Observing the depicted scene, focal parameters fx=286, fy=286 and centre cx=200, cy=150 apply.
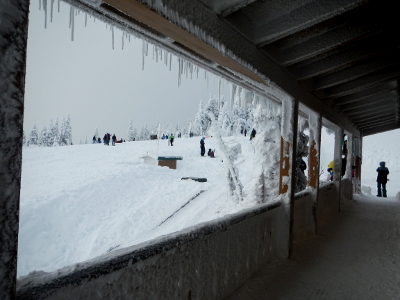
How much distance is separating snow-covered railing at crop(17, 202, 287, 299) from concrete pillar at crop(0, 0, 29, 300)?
0.94 feet

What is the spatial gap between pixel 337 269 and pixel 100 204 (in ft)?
45.8

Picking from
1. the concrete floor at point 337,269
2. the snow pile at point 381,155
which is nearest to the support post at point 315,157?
the concrete floor at point 337,269

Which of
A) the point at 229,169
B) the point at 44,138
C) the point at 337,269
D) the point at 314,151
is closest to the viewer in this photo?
the point at 337,269

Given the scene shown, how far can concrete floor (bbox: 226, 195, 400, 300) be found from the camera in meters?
3.54

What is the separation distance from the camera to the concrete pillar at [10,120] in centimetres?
114

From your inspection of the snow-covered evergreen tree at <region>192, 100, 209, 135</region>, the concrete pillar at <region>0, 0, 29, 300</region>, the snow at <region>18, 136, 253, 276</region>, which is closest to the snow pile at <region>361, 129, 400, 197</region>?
the snow at <region>18, 136, 253, 276</region>

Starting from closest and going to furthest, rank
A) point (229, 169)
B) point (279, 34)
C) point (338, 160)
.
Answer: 1. point (279, 34)
2. point (338, 160)
3. point (229, 169)

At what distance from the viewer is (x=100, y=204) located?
52.3ft

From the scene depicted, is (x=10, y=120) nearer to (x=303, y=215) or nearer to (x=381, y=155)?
Answer: (x=303, y=215)

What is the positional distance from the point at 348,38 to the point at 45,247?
41.2 ft

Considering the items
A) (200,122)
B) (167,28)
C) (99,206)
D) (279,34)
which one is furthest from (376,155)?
(167,28)

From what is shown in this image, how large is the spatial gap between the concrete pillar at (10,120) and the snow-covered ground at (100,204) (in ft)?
33.4

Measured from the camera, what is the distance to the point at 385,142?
42531mm

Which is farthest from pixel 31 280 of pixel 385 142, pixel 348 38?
pixel 385 142
